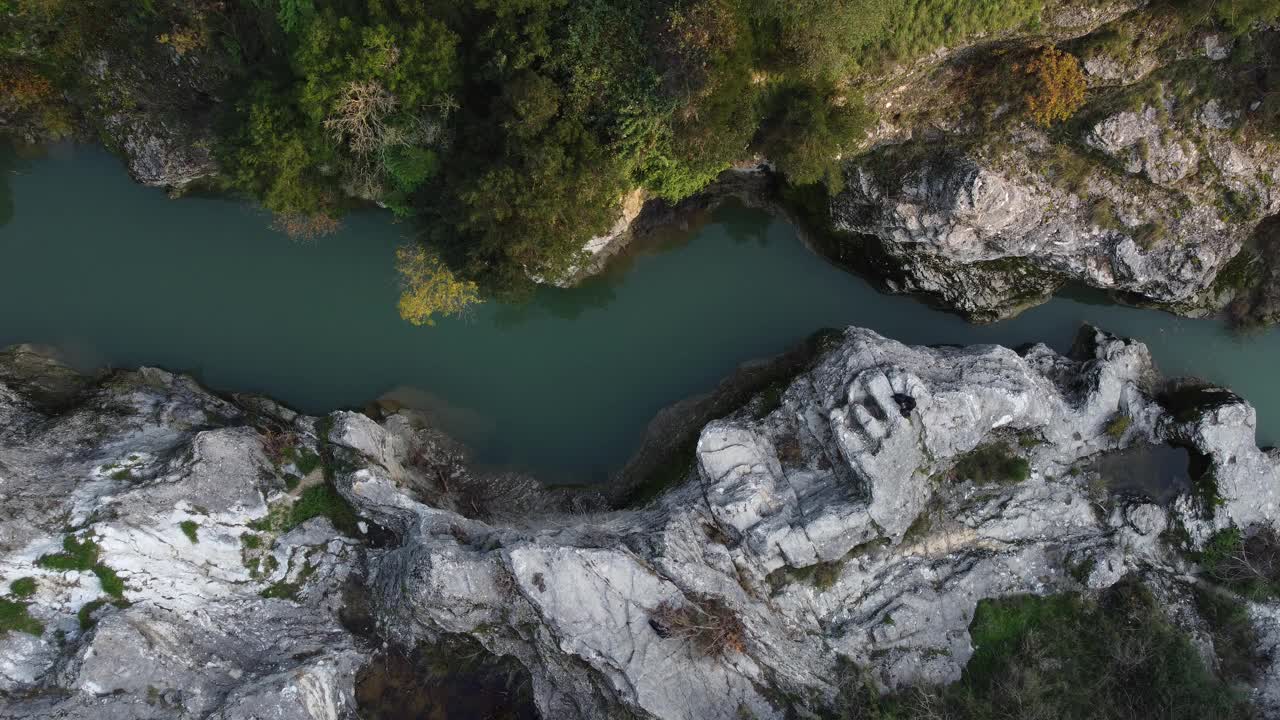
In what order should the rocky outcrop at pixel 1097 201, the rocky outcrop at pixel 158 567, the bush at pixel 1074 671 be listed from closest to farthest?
the rocky outcrop at pixel 158 567
the bush at pixel 1074 671
the rocky outcrop at pixel 1097 201

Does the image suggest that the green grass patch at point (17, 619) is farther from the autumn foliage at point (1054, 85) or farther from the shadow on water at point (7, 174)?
the autumn foliage at point (1054, 85)

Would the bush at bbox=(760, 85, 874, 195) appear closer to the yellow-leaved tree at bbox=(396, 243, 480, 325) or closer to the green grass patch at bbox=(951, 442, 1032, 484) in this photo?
the green grass patch at bbox=(951, 442, 1032, 484)

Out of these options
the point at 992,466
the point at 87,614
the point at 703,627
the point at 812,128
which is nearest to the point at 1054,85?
the point at 812,128

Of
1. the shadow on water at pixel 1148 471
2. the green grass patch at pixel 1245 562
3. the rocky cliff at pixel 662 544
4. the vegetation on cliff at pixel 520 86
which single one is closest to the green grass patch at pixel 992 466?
the rocky cliff at pixel 662 544

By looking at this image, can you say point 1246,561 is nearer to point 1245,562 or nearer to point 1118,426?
point 1245,562

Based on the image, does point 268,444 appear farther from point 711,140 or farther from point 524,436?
point 711,140
